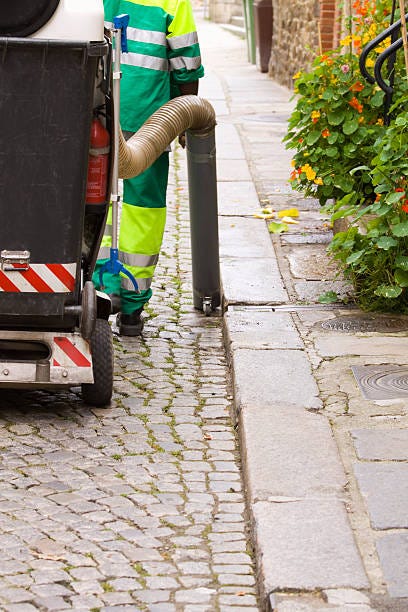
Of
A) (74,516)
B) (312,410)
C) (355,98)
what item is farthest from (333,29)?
(74,516)

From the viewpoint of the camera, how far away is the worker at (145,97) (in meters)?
5.70

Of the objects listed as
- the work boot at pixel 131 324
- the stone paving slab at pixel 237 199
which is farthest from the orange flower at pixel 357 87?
the work boot at pixel 131 324

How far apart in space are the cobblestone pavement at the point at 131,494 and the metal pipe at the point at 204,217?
22.2 inches

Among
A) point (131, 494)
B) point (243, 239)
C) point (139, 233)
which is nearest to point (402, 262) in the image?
point (139, 233)

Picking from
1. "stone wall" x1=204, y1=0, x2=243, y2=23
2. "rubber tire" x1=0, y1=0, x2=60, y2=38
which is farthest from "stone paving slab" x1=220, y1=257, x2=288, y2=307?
"stone wall" x1=204, y1=0, x2=243, y2=23

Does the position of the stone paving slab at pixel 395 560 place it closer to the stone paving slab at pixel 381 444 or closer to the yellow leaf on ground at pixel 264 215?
the stone paving slab at pixel 381 444

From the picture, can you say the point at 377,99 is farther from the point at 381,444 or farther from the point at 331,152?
the point at 381,444

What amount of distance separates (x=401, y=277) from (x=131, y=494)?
2.11 m

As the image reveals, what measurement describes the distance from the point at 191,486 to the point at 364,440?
599 millimetres

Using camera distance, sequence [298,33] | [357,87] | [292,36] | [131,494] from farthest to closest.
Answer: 1. [292,36]
2. [298,33]
3. [357,87]
4. [131,494]

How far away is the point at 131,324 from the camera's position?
612 centimetres

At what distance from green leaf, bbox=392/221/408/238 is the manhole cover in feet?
1.31

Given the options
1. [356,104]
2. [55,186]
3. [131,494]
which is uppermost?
[356,104]

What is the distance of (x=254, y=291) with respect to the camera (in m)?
6.55
